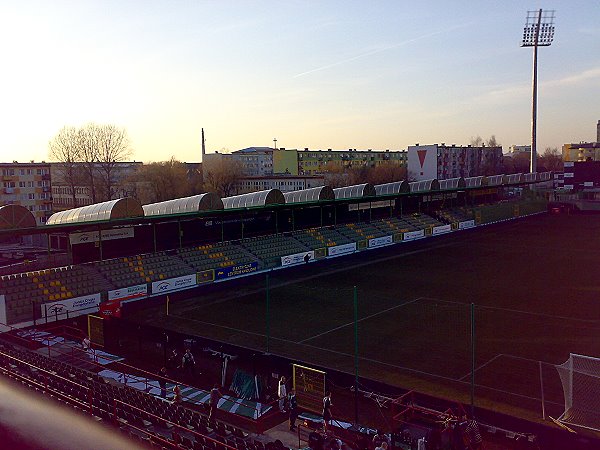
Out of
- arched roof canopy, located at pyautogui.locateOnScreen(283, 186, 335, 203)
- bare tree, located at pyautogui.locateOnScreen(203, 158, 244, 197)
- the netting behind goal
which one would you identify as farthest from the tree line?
the netting behind goal

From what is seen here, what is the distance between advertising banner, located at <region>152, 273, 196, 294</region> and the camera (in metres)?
31.7

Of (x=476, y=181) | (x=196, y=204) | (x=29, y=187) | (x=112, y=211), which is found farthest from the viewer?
(x=29, y=187)

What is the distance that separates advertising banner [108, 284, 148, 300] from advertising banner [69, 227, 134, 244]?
4.21m

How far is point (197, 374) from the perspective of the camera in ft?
63.8

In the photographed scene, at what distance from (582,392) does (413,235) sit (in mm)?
41333

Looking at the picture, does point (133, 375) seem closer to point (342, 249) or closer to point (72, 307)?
point (72, 307)

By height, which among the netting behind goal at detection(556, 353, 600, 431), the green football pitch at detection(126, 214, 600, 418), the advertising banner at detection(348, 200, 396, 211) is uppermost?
the advertising banner at detection(348, 200, 396, 211)

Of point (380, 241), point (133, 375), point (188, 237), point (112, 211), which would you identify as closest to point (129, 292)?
point (112, 211)

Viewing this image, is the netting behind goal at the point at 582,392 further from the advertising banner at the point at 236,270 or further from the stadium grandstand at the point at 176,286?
the advertising banner at the point at 236,270

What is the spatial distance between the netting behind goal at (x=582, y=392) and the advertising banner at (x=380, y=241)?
35285 millimetres

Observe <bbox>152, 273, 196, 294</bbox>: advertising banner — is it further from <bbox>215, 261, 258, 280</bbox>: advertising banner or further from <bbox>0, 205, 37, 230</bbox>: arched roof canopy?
<bbox>0, 205, 37, 230</bbox>: arched roof canopy

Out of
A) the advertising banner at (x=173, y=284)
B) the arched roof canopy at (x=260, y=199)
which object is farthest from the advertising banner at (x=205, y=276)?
the arched roof canopy at (x=260, y=199)

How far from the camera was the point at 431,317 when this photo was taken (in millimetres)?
26094

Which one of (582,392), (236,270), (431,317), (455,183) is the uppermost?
(455,183)
